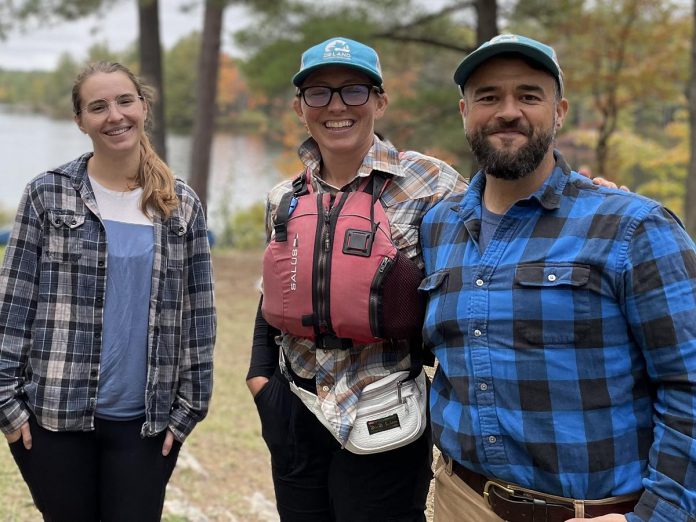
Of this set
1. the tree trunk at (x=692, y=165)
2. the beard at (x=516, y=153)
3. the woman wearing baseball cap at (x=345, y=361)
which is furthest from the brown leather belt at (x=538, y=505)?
the tree trunk at (x=692, y=165)

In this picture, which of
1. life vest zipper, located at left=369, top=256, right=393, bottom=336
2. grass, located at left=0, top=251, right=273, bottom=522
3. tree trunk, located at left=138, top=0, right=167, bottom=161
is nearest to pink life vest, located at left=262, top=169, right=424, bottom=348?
life vest zipper, located at left=369, top=256, right=393, bottom=336

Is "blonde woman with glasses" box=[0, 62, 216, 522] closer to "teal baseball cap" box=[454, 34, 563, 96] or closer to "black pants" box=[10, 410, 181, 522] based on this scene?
"black pants" box=[10, 410, 181, 522]

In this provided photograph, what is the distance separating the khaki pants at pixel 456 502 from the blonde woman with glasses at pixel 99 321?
33.8 inches

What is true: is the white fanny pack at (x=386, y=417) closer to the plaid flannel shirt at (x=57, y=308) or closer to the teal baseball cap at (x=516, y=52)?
the plaid flannel shirt at (x=57, y=308)

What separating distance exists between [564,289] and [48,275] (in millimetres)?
1458

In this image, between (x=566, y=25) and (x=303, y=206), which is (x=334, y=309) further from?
(x=566, y=25)

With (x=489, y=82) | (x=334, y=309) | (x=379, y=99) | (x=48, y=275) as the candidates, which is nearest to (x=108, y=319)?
(x=48, y=275)

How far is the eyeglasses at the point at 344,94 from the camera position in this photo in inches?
80.2

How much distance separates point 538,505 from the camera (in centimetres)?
162

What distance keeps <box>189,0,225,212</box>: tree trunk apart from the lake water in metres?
2.24

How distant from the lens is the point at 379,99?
2121 millimetres

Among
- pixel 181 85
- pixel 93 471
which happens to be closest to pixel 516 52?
pixel 93 471

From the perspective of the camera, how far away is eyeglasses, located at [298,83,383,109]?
2.04 meters

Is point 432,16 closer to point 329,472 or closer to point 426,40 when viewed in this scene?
point 426,40
